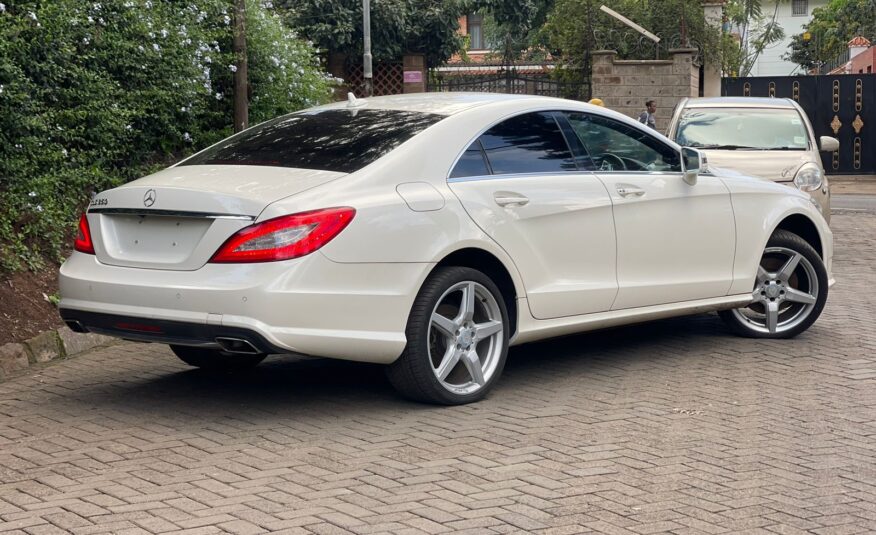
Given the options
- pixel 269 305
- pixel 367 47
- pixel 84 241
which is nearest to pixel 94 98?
pixel 84 241

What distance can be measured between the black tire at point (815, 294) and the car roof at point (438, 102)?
199cm

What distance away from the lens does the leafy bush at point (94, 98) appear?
8.98 meters

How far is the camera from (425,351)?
620 centimetres

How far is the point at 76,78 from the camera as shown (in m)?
9.65

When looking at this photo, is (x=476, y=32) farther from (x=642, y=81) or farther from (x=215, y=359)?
(x=215, y=359)

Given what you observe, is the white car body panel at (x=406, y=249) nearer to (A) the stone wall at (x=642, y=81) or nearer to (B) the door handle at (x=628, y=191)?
(B) the door handle at (x=628, y=191)

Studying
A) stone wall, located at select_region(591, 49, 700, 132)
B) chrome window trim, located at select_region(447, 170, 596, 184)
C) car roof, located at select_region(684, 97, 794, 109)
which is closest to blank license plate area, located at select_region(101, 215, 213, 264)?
chrome window trim, located at select_region(447, 170, 596, 184)

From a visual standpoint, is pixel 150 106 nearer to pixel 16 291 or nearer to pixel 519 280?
pixel 16 291

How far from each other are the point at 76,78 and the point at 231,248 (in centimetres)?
441

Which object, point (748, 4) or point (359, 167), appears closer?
point (359, 167)

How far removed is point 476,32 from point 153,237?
6810 centimetres

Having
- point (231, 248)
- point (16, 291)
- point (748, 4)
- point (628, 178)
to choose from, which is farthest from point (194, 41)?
point (748, 4)

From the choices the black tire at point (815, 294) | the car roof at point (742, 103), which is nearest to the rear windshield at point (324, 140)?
the black tire at point (815, 294)

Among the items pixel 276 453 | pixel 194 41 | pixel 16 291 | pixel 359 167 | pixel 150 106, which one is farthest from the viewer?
pixel 194 41
